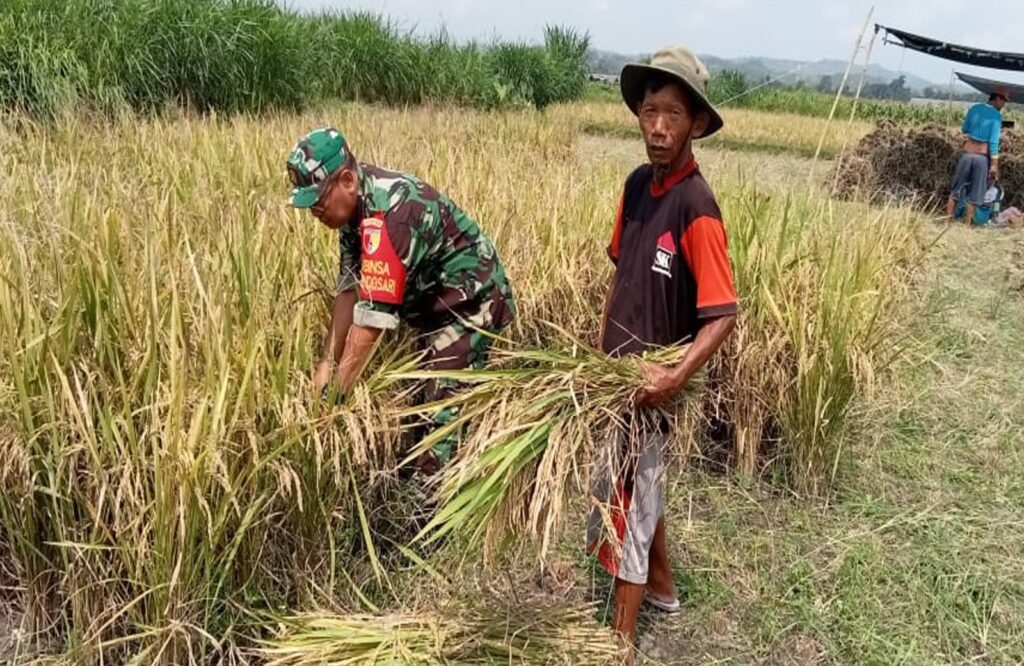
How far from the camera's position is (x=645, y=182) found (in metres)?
1.85

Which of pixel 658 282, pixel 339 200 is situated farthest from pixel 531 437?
pixel 339 200

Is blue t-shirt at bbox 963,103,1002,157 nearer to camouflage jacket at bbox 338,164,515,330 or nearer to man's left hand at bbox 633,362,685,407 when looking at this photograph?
camouflage jacket at bbox 338,164,515,330

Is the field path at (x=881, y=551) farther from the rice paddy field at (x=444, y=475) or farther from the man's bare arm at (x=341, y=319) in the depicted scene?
the man's bare arm at (x=341, y=319)

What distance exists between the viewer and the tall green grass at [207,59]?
5.93m

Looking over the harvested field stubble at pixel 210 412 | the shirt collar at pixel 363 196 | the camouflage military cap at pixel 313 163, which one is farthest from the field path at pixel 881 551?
the camouflage military cap at pixel 313 163

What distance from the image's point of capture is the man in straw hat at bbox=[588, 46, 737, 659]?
1651 millimetres

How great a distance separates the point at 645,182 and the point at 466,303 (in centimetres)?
74

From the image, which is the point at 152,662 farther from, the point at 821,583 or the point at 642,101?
the point at 821,583

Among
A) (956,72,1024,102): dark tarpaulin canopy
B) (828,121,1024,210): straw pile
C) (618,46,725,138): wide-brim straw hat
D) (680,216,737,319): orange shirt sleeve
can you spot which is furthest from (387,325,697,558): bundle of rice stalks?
(956,72,1024,102): dark tarpaulin canopy

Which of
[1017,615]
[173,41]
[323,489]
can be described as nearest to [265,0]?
[173,41]

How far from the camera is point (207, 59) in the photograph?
755 centimetres

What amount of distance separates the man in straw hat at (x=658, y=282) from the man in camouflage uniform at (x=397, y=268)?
1.30 feet

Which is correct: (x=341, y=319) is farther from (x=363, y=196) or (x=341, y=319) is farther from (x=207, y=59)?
(x=207, y=59)

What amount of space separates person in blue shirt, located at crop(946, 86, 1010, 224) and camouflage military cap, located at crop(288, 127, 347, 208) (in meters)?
7.67
